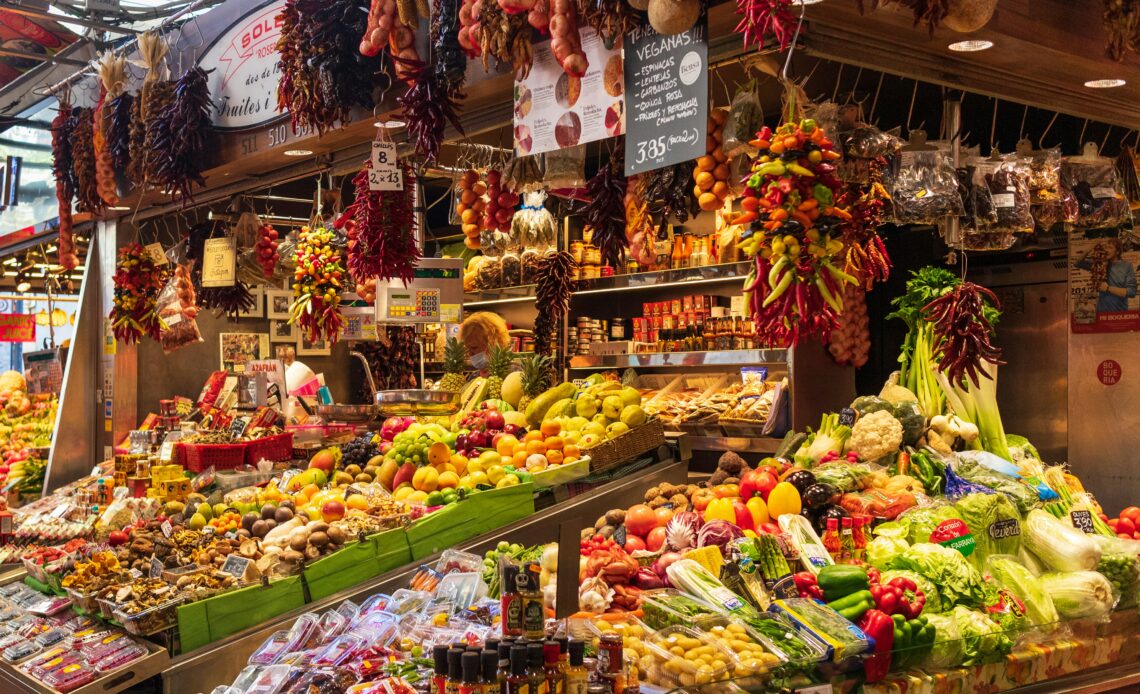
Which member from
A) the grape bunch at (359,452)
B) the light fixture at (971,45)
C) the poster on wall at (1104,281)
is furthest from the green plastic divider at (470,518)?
the poster on wall at (1104,281)

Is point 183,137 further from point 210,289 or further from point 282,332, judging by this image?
point 282,332

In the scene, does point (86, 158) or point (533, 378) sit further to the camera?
point (86, 158)

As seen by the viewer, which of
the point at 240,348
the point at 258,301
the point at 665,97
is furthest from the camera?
the point at 258,301

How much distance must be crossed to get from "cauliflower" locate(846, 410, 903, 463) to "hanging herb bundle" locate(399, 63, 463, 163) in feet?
8.23

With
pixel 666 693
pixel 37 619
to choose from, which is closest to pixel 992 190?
pixel 666 693

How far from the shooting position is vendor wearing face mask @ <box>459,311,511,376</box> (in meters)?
9.65

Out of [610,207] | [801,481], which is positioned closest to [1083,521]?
[801,481]

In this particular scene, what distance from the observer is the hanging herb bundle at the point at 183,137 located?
20.5 ft

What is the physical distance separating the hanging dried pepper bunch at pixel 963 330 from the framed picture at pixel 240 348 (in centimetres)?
709

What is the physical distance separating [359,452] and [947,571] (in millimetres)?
3630

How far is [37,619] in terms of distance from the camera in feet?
15.6

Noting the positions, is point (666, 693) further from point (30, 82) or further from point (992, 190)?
point (30, 82)

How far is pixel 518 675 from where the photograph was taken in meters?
2.36

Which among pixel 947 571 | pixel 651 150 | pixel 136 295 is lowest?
pixel 947 571
